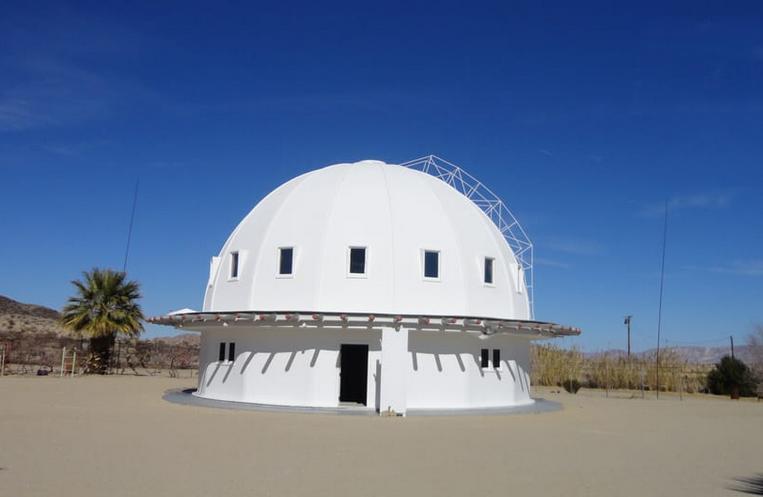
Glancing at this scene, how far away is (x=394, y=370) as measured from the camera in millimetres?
20984

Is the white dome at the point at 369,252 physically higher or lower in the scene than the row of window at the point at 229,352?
higher

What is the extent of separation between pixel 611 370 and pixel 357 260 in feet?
81.8

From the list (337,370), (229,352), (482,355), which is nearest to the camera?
(337,370)

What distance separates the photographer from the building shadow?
407 inches

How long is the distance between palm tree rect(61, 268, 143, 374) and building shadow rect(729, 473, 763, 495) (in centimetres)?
3247

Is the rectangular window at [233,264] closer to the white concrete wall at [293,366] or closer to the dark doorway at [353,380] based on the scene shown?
the white concrete wall at [293,366]

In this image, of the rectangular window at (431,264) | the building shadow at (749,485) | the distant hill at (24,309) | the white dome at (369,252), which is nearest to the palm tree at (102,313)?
the white dome at (369,252)

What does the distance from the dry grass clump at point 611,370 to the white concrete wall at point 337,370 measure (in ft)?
63.4

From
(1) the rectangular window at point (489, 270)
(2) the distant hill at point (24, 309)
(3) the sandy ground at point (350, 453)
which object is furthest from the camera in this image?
(2) the distant hill at point (24, 309)

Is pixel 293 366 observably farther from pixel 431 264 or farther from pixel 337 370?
pixel 431 264

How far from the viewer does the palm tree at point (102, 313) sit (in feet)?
121

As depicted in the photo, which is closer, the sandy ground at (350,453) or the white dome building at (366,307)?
the sandy ground at (350,453)

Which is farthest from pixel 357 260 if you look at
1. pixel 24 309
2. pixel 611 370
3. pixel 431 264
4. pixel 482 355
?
pixel 24 309

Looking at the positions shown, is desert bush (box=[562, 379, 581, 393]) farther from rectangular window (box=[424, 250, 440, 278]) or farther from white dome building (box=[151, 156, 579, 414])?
rectangular window (box=[424, 250, 440, 278])
